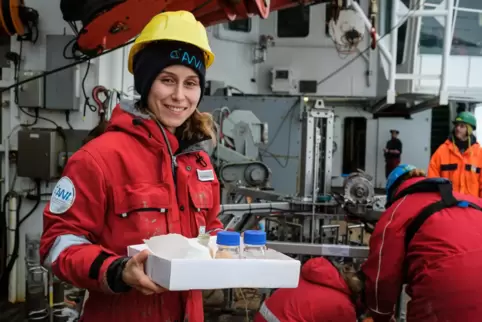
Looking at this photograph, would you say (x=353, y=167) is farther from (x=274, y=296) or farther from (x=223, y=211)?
(x=274, y=296)

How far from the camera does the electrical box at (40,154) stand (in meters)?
4.24

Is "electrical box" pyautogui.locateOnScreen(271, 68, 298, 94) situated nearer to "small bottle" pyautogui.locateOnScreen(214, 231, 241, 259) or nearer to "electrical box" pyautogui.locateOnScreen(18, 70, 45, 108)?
"electrical box" pyautogui.locateOnScreen(18, 70, 45, 108)

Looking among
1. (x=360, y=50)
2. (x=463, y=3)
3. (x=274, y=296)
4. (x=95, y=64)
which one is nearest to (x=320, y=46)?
(x=360, y=50)

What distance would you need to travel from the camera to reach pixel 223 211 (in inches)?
150

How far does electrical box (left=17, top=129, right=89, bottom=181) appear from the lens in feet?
13.9

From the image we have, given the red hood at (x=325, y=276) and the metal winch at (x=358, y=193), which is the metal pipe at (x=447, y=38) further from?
the red hood at (x=325, y=276)

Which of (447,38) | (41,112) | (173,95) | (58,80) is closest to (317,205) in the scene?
(173,95)

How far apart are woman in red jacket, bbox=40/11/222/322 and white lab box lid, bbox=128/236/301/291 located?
0.15m

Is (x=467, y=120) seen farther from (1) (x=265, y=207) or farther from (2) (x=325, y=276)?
(2) (x=325, y=276)

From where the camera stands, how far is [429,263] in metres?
2.41

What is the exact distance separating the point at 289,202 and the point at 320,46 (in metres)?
8.35

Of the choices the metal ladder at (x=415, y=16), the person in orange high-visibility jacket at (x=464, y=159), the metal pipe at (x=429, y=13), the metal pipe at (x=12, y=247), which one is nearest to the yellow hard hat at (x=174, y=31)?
the metal pipe at (x=12, y=247)

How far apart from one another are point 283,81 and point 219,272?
1046 cm

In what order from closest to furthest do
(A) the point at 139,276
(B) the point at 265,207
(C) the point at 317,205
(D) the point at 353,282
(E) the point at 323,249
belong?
(A) the point at 139,276
(D) the point at 353,282
(E) the point at 323,249
(C) the point at 317,205
(B) the point at 265,207
